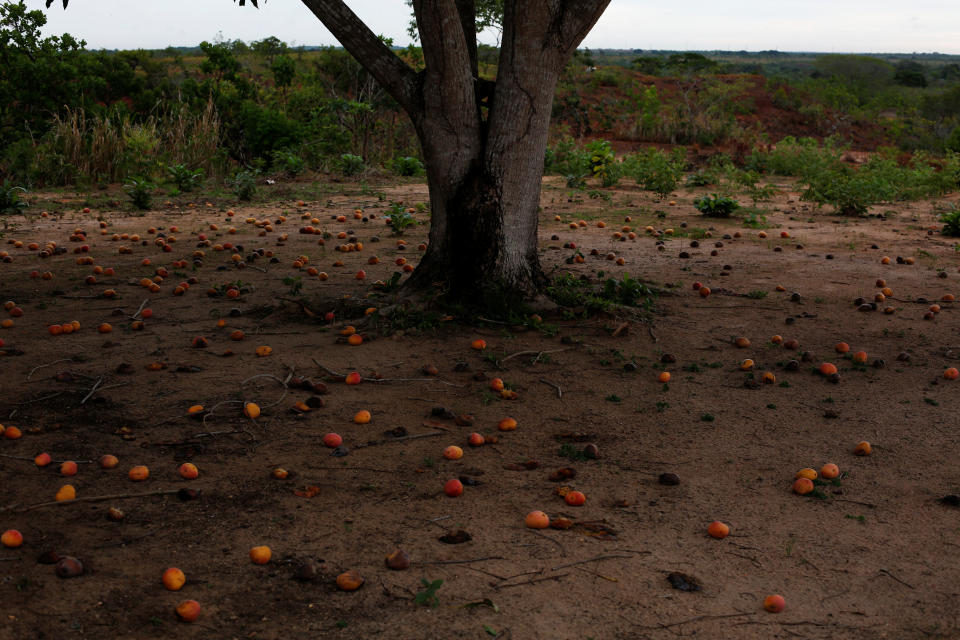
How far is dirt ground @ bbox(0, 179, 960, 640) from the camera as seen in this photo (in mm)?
2375

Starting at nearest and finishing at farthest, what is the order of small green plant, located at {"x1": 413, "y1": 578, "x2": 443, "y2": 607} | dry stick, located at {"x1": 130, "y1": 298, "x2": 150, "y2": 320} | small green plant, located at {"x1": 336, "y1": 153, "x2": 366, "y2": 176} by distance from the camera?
small green plant, located at {"x1": 413, "y1": 578, "x2": 443, "y2": 607}, dry stick, located at {"x1": 130, "y1": 298, "x2": 150, "y2": 320}, small green plant, located at {"x1": 336, "y1": 153, "x2": 366, "y2": 176}

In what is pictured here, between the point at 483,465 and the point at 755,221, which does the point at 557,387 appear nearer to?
the point at 483,465

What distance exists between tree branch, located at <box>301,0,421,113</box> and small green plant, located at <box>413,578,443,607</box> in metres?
3.40

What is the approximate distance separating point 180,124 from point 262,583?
425 inches

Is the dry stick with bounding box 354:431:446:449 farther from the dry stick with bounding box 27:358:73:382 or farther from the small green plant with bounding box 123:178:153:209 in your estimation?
the small green plant with bounding box 123:178:153:209

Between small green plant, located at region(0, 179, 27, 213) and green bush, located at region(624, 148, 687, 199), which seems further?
green bush, located at region(624, 148, 687, 199)

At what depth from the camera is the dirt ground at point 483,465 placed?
93.5 inches

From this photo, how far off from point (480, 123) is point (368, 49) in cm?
82

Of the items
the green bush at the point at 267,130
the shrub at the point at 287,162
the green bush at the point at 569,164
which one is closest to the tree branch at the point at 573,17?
the green bush at the point at 569,164

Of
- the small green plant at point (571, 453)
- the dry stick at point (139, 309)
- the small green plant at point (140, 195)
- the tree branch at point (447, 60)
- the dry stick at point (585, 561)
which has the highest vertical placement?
the tree branch at point (447, 60)

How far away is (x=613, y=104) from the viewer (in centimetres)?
2552

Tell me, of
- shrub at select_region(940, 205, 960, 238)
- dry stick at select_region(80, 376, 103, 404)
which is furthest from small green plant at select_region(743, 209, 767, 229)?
dry stick at select_region(80, 376, 103, 404)

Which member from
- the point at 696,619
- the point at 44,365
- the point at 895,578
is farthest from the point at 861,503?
the point at 44,365

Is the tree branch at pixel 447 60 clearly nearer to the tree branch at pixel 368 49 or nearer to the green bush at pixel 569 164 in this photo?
the tree branch at pixel 368 49
